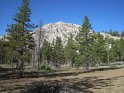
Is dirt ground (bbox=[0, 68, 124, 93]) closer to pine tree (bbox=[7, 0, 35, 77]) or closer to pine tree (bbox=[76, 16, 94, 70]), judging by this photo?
Answer: pine tree (bbox=[7, 0, 35, 77])

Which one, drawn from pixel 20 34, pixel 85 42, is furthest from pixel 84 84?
pixel 85 42

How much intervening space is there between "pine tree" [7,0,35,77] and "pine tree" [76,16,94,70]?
1745 cm

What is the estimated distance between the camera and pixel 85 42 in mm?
57594

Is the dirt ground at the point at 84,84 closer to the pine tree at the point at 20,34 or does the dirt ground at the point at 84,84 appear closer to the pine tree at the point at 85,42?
the pine tree at the point at 20,34

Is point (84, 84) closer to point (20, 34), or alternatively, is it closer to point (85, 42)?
point (20, 34)

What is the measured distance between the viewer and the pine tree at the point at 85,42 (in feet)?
185

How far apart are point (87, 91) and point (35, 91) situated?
575cm

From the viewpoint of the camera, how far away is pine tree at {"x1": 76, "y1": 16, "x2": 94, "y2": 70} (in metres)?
56.5

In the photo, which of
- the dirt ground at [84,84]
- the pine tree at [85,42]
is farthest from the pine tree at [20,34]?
the pine tree at [85,42]

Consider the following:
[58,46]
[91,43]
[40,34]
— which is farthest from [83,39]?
[58,46]

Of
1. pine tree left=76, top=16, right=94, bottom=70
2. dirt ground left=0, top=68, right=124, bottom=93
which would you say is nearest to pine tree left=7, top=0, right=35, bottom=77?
dirt ground left=0, top=68, right=124, bottom=93

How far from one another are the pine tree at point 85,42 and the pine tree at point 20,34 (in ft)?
57.3

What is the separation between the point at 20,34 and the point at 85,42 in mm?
20626

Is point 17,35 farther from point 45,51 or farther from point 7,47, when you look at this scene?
point 45,51
